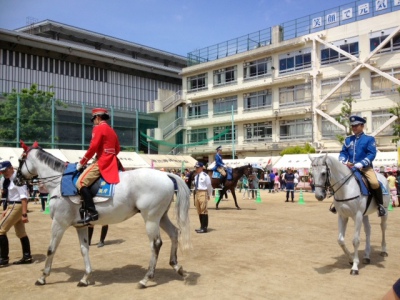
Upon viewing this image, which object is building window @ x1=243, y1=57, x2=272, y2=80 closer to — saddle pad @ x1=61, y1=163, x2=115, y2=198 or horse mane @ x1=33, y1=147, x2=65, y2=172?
horse mane @ x1=33, y1=147, x2=65, y2=172

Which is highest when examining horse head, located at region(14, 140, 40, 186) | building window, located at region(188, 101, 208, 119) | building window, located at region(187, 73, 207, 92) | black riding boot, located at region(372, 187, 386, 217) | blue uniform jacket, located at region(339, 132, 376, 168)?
building window, located at region(187, 73, 207, 92)

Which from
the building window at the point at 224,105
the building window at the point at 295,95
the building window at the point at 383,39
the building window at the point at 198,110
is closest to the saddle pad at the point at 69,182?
the building window at the point at 383,39

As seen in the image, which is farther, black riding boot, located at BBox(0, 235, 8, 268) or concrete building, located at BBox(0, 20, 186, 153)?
concrete building, located at BBox(0, 20, 186, 153)

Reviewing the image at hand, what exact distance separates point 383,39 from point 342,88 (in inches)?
224

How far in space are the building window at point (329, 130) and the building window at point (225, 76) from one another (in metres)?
12.7

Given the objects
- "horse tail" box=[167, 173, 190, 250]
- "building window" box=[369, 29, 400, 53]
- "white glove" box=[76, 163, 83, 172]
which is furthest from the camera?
"building window" box=[369, 29, 400, 53]

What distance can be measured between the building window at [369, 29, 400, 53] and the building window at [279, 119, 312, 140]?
9.45 metres

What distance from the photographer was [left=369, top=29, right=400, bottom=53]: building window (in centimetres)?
3534

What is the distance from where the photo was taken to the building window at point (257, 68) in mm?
44375

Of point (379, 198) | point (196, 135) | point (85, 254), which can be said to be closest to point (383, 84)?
point (196, 135)

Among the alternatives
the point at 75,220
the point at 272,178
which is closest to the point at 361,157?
the point at 75,220

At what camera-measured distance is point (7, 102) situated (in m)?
37.8

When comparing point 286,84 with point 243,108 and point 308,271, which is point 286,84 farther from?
point 308,271

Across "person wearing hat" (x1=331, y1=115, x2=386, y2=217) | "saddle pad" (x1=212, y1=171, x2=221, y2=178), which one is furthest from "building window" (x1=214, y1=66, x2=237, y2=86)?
"person wearing hat" (x1=331, y1=115, x2=386, y2=217)
